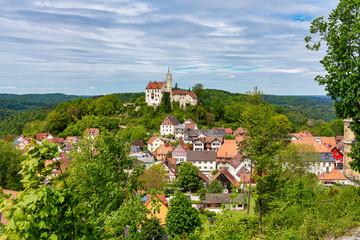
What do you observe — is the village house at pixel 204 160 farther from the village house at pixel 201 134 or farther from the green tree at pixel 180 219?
Answer: the green tree at pixel 180 219

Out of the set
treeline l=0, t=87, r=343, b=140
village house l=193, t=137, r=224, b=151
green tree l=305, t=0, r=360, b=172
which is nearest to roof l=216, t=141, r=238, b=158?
village house l=193, t=137, r=224, b=151

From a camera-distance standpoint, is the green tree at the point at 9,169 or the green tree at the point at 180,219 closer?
the green tree at the point at 180,219

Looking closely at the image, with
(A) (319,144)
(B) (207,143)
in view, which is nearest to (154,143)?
(B) (207,143)

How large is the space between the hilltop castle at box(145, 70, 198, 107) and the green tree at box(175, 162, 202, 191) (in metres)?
42.9

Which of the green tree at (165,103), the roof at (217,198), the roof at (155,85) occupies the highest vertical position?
Result: the roof at (155,85)

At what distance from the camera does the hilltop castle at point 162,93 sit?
75938 millimetres

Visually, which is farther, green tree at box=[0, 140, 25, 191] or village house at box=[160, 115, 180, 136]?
village house at box=[160, 115, 180, 136]

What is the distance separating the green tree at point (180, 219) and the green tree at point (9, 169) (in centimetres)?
1776

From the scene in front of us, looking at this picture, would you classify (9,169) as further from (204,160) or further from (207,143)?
(207,143)

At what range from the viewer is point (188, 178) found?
33938 mm

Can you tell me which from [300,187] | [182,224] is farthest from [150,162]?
[300,187]

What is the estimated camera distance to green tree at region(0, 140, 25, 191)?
25.9 metres

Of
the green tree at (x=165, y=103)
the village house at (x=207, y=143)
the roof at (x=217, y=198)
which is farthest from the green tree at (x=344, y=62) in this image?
the green tree at (x=165, y=103)

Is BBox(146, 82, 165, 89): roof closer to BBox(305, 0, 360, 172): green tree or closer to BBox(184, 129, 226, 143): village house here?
BBox(184, 129, 226, 143): village house
